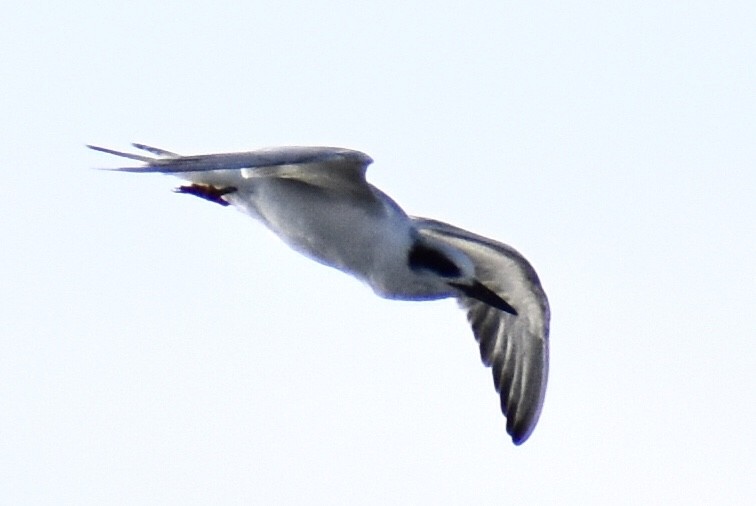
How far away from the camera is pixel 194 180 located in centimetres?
1584

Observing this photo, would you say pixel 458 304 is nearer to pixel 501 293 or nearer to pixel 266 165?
pixel 501 293

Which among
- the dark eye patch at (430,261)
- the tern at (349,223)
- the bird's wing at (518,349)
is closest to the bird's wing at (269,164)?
the tern at (349,223)

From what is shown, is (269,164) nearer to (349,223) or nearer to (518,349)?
(349,223)

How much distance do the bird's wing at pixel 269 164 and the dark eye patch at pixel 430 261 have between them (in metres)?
0.88

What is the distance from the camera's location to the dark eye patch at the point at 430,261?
1563 cm

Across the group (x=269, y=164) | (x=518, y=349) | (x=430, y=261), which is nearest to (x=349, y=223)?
(x=430, y=261)

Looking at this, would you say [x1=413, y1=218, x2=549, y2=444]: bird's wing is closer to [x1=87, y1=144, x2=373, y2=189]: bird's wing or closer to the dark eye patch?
the dark eye patch

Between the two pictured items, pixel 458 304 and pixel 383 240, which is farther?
pixel 458 304

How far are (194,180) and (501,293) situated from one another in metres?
3.63

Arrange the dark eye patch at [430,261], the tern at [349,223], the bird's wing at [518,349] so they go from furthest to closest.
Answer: the bird's wing at [518,349], the dark eye patch at [430,261], the tern at [349,223]

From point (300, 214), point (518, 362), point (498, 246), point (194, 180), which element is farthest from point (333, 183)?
point (518, 362)

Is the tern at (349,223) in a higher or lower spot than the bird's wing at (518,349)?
higher

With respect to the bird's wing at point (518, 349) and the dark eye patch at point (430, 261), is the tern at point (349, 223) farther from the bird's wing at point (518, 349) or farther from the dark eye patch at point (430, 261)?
the bird's wing at point (518, 349)

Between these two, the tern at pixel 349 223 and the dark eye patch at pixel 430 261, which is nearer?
the tern at pixel 349 223
